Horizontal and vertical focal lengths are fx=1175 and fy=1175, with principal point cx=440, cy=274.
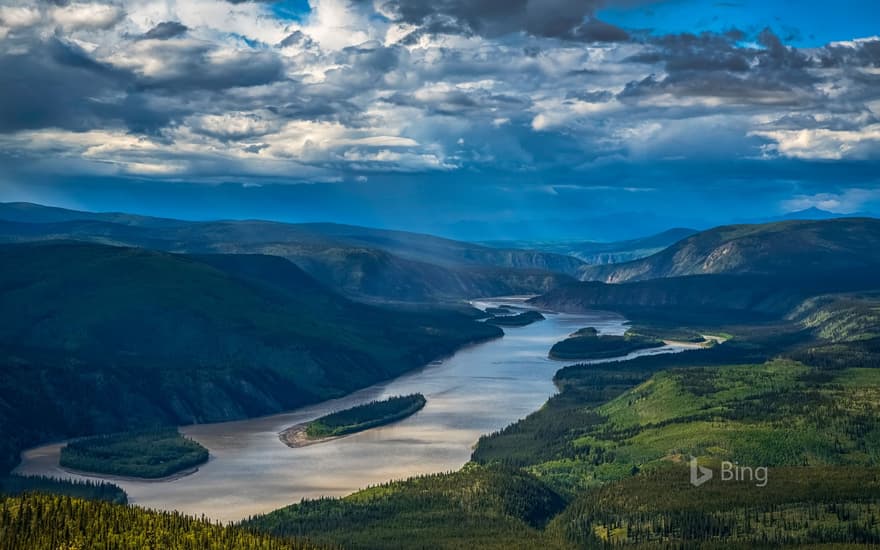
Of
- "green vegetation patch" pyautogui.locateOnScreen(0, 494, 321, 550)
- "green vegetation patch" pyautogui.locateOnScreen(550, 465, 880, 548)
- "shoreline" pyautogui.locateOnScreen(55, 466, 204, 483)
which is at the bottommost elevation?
"shoreline" pyautogui.locateOnScreen(55, 466, 204, 483)

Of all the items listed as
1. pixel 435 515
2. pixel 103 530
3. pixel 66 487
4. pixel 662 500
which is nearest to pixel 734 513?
pixel 662 500

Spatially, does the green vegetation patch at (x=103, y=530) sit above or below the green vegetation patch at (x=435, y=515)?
above

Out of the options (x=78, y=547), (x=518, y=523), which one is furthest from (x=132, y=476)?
(x=78, y=547)

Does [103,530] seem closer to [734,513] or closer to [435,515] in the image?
[435,515]

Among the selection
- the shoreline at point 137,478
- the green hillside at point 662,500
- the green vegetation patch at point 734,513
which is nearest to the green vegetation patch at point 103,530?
the green hillside at point 662,500

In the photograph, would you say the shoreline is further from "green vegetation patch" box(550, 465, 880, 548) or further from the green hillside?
"green vegetation patch" box(550, 465, 880, 548)

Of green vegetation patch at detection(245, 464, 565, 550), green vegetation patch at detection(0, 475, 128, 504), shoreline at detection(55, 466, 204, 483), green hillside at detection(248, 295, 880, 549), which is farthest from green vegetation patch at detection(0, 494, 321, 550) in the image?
shoreline at detection(55, 466, 204, 483)

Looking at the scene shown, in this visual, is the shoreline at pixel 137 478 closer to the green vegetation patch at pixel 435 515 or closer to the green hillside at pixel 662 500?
the green vegetation patch at pixel 435 515

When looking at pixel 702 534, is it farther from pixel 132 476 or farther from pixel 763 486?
pixel 132 476
